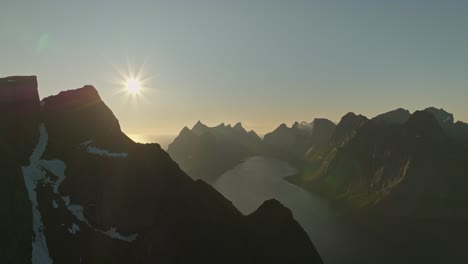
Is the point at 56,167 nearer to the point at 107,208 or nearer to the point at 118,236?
the point at 107,208

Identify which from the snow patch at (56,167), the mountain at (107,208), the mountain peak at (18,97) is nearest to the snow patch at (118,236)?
the mountain at (107,208)

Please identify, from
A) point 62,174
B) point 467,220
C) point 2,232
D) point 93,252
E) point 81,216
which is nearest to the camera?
point 2,232

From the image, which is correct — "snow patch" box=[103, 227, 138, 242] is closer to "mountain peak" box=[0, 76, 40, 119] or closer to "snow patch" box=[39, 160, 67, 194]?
"snow patch" box=[39, 160, 67, 194]

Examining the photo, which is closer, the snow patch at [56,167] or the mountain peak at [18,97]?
the snow patch at [56,167]

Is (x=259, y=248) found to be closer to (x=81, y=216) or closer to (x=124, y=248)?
(x=124, y=248)

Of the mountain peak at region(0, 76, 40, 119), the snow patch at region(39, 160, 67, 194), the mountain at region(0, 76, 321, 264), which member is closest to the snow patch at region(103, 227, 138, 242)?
the mountain at region(0, 76, 321, 264)

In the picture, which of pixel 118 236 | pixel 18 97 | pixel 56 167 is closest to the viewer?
pixel 118 236

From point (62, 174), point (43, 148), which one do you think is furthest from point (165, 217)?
point (43, 148)

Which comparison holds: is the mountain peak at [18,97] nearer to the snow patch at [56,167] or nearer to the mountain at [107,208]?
the mountain at [107,208]

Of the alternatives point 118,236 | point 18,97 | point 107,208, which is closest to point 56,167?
point 107,208
